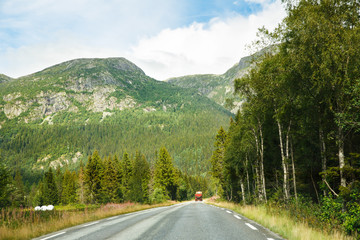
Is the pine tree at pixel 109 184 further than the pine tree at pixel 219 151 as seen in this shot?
Yes

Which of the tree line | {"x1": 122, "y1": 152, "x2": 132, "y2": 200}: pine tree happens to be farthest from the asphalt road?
{"x1": 122, "y1": 152, "x2": 132, "y2": 200}: pine tree

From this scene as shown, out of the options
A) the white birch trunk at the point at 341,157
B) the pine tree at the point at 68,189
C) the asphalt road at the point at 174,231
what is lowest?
the pine tree at the point at 68,189

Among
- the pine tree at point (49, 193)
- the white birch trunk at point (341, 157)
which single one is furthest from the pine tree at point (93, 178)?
the white birch trunk at point (341, 157)

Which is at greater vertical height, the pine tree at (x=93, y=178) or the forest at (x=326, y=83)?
the forest at (x=326, y=83)

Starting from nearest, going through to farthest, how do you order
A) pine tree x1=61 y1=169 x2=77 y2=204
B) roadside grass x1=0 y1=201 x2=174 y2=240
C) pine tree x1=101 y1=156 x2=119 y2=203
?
1. roadside grass x1=0 y1=201 x2=174 y2=240
2. pine tree x1=101 y1=156 x2=119 y2=203
3. pine tree x1=61 y1=169 x2=77 y2=204

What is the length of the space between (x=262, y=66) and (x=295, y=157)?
944 cm

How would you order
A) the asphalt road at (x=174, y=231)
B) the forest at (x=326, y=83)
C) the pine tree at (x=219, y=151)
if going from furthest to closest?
the pine tree at (x=219, y=151) → the forest at (x=326, y=83) → the asphalt road at (x=174, y=231)

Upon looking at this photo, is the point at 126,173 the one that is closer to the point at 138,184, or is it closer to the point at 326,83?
the point at 138,184

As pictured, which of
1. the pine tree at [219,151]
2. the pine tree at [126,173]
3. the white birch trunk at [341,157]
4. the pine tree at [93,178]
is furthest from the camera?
the pine tree at [126,173]

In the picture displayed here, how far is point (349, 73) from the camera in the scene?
1162 centimetres

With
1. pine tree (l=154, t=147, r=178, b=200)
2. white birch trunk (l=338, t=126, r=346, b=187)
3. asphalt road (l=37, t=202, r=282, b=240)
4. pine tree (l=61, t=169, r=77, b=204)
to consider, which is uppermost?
white birch trunk (l=338, t=126, r=346, b=187)

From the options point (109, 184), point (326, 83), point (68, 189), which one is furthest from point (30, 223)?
point (68, 189)

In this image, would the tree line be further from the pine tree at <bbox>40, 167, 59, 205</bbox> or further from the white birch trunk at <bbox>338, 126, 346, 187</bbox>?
the white birch trunk at <bbox>338, 126, 346, 187</bbox>

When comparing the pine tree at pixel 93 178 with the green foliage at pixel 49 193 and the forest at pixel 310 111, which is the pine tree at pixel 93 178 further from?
the green foliage at pixel 49 193
